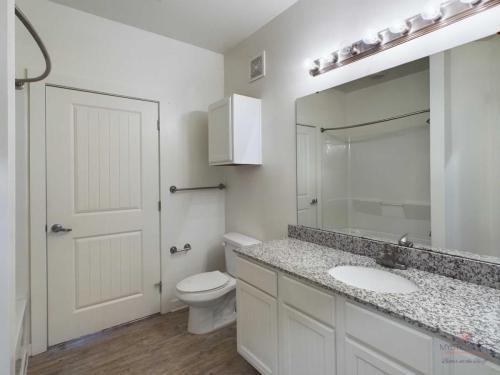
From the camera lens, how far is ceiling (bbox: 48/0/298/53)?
204 centimetres

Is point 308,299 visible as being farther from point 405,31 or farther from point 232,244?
point 405,31

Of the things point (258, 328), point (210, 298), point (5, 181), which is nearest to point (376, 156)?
point (258, 328)

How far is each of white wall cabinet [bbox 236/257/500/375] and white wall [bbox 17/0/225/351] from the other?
3.53ft

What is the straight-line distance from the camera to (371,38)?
1.54 meters

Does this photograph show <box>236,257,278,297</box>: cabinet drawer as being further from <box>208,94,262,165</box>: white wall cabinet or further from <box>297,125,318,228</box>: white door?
<box>208,94,262,165</box>: white wall cabinet

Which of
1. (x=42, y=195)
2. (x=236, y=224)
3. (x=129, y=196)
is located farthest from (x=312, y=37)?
(x=42, y=195)

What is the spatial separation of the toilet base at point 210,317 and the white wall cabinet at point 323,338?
54cm

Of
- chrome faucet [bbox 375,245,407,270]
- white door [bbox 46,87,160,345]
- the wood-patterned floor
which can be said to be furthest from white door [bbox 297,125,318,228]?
white door [bbox 46,87,160,345]

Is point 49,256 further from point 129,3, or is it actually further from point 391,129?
point 391,129

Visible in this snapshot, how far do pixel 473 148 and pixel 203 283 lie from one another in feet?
6.46

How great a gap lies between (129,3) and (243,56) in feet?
3.38

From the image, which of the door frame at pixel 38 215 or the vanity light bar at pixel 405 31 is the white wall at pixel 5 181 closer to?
the door frame at pixel 38 215

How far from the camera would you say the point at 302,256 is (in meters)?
1.63

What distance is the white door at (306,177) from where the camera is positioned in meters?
1.98
